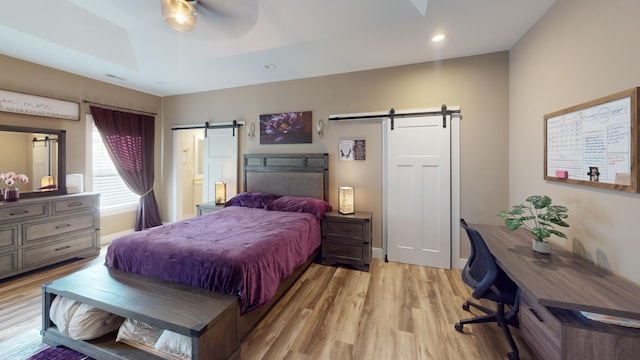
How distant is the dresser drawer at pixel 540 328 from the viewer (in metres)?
1.27

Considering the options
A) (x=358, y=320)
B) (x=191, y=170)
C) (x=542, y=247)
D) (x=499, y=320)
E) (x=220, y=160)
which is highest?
(x=220, y=160)

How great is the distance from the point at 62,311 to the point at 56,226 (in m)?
1.97

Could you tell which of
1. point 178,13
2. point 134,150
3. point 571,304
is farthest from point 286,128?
point 571,304

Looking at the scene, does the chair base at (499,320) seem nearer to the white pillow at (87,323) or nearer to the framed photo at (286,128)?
the white pillow at (87,323)

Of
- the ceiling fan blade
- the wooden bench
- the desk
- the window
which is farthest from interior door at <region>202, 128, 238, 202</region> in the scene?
the desk

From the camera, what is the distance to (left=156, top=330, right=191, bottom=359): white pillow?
4.80 ft

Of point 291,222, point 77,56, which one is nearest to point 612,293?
point 291,222

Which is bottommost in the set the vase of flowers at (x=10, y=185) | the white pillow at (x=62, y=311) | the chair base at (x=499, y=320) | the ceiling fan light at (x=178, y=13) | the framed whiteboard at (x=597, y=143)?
the chair base at (x=499, y=320)

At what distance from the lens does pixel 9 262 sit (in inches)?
103

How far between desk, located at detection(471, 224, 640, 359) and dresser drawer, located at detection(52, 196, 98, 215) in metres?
4.57

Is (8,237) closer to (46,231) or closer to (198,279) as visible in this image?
(46,231)

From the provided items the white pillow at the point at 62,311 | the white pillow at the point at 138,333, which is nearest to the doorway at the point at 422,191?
the white pillow at the point at 138,333

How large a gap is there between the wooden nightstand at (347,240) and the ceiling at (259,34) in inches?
77.9

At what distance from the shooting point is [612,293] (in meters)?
1.21
